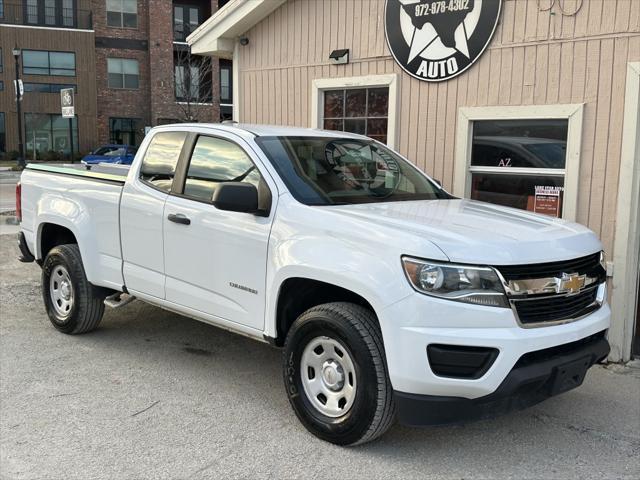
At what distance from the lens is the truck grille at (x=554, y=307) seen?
347 centimetres

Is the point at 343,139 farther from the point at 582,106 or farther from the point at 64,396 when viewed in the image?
the point at 64,396

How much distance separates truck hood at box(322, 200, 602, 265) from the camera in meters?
3.43

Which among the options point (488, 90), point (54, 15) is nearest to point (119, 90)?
point (54, 15)

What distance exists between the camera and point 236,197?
4.07 metres

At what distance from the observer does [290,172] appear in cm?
439

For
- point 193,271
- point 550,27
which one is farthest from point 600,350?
point 550,27

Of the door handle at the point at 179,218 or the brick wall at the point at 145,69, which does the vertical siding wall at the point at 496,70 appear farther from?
the brick wall at the point at 145,69

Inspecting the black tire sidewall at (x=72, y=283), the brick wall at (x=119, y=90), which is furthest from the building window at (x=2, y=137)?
the black tire sidewall at (x=72, y=283)

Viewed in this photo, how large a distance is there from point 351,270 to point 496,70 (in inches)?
141

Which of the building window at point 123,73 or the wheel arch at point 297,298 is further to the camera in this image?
the building window at point 123,73

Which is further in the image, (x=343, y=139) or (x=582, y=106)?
(x=582, y=106)

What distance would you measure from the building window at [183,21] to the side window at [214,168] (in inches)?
1438

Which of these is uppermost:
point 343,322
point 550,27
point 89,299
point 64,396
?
point 550,27

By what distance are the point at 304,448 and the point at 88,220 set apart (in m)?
2.94
